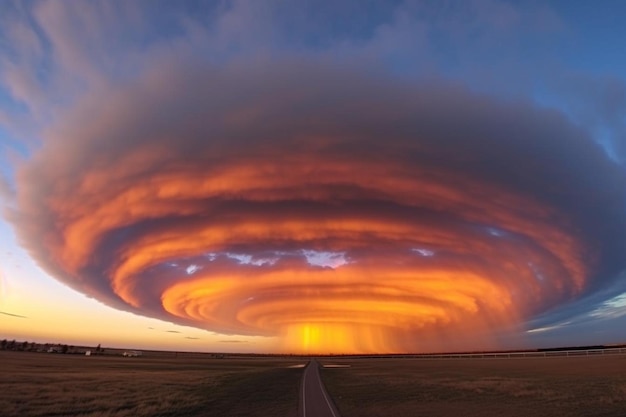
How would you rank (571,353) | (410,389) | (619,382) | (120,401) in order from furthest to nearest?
(571,353) → (410,389) → (619,382) → (120,401)

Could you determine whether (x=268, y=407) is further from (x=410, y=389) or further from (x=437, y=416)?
(x=410, y=389)

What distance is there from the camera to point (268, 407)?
30953 millimetres

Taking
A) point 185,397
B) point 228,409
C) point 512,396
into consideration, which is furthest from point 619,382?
point 185,397

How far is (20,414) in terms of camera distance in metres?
26.9

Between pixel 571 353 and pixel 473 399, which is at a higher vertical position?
pixel 571 353

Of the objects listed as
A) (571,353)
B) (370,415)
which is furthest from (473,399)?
(571,353)

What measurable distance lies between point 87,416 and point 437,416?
20.0m

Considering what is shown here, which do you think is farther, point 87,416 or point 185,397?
point 185,397

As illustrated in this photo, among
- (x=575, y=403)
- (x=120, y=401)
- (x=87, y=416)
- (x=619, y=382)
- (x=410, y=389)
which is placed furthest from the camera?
(x=410, y=389)

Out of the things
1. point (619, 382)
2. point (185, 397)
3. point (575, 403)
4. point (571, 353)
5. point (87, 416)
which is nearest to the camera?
point (87, 416)

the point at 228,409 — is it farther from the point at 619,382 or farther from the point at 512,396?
the point at 619,382

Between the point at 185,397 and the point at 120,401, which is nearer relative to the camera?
the point at 120,401

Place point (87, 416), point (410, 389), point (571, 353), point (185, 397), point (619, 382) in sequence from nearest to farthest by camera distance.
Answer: point (87, 416) < point (185, 397) < point (619, 382) < point (410, 389) < point (571, 353)

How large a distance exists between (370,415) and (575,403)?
44.5 ft
